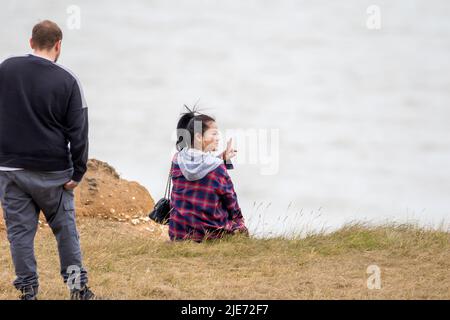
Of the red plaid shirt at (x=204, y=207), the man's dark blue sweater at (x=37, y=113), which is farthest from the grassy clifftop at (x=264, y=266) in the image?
the man's dark blue sweater at (x=37, y=113)

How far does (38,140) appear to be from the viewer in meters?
5.26

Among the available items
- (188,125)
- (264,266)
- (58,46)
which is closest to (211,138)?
(188,125)

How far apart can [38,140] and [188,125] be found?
2.47 m

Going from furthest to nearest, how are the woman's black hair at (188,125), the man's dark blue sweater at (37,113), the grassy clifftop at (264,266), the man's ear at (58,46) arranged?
1. the woman's black hair at (188,125)
2. the grassy clifftop at (264,266)
3. the man's ear at (58,46)
4. the man's dark blue sweater at (37,113)

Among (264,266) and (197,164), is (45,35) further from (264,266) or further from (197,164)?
(264,266)

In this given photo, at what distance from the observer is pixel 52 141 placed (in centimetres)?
529

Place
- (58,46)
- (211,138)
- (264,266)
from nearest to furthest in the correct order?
(58,46) < (264,266) < (211,138)

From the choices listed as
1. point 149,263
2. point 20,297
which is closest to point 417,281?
point 149,263

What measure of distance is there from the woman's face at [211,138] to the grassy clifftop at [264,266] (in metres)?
0.91

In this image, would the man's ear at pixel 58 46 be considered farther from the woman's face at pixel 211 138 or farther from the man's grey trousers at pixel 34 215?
the woman's face at pixel 211 138

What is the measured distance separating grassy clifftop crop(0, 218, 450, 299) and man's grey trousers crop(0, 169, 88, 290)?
0.40 metres

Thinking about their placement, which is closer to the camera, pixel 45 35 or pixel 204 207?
pixel 45 35

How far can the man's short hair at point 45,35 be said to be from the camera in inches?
209
